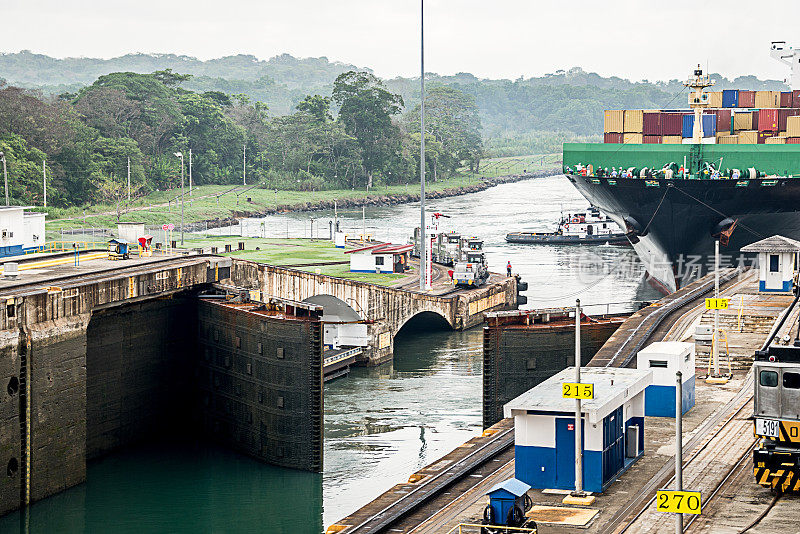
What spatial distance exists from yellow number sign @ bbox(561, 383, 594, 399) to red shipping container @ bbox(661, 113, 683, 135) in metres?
70.6

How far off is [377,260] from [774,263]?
37313 millimetres

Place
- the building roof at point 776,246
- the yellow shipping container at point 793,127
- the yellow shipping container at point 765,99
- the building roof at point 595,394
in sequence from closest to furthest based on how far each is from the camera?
the building roof at point 595,394 → the building roof at point 776,246 → the yellow shipping container at point 793,127 → the yellow shipping container at point 765,99

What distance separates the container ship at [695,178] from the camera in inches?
3438

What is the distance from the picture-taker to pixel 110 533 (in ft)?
142

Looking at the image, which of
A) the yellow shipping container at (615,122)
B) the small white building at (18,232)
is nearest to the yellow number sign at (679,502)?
the small white building at (18,232)

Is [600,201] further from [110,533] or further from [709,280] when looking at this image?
[110,533]

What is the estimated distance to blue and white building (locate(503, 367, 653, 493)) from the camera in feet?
103

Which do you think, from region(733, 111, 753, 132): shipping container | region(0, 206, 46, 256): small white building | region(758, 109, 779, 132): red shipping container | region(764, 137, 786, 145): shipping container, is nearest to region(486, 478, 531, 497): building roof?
region(0, 206, 46, 256): small white building

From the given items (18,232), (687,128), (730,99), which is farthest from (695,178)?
(18,232)

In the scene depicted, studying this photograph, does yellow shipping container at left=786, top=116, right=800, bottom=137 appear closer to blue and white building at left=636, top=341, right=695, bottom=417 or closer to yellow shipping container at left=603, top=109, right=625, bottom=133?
yellow shipping container at left=603, top=109, right=625, bottom=133

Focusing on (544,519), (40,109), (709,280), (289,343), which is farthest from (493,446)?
(40,109)

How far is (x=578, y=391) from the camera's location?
100 ft

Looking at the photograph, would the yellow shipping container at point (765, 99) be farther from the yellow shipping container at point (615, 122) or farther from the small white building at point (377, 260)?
the small white building at point (377, 260)

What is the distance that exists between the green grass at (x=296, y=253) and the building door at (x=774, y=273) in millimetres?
33034
